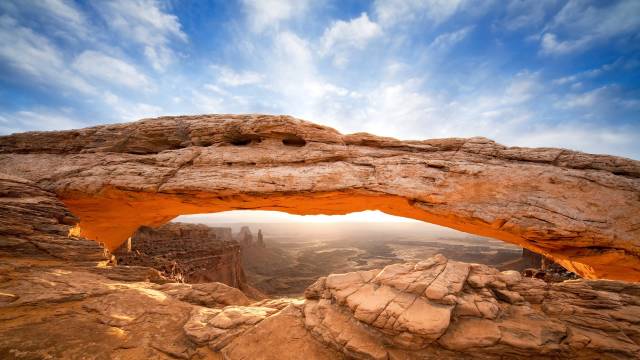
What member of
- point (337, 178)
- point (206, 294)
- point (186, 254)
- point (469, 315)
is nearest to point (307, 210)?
point (337, 178)

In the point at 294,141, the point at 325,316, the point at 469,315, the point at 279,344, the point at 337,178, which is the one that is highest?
the point at 294,141

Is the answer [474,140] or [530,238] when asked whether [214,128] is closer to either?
[474,140]

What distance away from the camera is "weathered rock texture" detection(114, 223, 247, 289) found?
17.6m

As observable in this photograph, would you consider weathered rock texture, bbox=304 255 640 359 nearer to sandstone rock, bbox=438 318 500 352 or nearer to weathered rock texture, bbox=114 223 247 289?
sandstone rock, bbox=438 318 500 352

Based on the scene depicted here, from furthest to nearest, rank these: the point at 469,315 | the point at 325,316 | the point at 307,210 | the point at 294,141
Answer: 1. the point at 307,210
2. the point at 294,141
3. the point at 325,316
4. the point at 469,315

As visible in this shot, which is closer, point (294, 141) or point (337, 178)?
point (337, 178)

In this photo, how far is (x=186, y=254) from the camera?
2234 centimetres

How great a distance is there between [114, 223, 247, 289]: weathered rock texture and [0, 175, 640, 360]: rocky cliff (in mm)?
8968

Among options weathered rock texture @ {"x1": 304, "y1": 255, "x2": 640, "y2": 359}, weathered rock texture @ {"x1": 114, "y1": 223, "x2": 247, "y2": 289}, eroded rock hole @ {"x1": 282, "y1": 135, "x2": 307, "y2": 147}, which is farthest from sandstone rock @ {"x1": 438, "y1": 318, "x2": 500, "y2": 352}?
weathered rock texture @ {"x1": 114, "y1": 223, "x2": 247, "y2": 289}

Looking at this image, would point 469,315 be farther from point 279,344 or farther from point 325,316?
point 279,344

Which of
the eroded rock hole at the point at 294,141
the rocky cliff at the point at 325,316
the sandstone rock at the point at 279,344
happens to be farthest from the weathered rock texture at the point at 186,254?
the sandstone rock at the point at 279,344

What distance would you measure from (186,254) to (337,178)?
59.4ft

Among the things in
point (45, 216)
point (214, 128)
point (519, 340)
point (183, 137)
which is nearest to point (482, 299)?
point (519, 340)

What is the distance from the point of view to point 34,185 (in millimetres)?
11273
